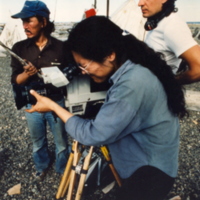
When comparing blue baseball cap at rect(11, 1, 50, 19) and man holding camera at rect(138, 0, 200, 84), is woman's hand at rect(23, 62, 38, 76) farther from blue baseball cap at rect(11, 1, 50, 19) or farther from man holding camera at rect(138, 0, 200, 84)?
man holding camera at rect(138, 0, 200, 84)

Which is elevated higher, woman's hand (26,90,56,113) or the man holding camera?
the man holding camera

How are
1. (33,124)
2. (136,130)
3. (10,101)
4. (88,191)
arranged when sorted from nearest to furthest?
(136,130), (33,124), (88,191), (10,101)

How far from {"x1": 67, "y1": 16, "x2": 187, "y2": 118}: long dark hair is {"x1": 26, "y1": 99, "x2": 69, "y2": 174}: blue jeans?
1.12 metres

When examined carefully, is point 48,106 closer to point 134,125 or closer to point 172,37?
point 134,125

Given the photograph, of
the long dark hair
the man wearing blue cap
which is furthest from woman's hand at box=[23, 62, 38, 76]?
the long dark hair

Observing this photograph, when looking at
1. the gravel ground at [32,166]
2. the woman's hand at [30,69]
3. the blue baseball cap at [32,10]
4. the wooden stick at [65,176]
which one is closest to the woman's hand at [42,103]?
the woman's hand at [30,69]

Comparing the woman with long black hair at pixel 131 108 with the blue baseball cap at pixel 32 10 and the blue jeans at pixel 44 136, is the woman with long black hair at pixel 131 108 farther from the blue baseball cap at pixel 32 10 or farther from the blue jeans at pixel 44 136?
the blue baseball cap at pixel 32 10

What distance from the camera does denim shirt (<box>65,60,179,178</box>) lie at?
989 mm

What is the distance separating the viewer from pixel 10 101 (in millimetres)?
5648

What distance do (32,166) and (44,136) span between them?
0.87 metres

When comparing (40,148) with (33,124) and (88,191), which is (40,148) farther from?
(88,191)

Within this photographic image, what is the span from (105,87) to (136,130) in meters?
0.52

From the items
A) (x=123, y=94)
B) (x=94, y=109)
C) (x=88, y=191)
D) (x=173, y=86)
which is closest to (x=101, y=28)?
(x=123, y=94)

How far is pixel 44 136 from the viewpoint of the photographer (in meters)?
2.40
